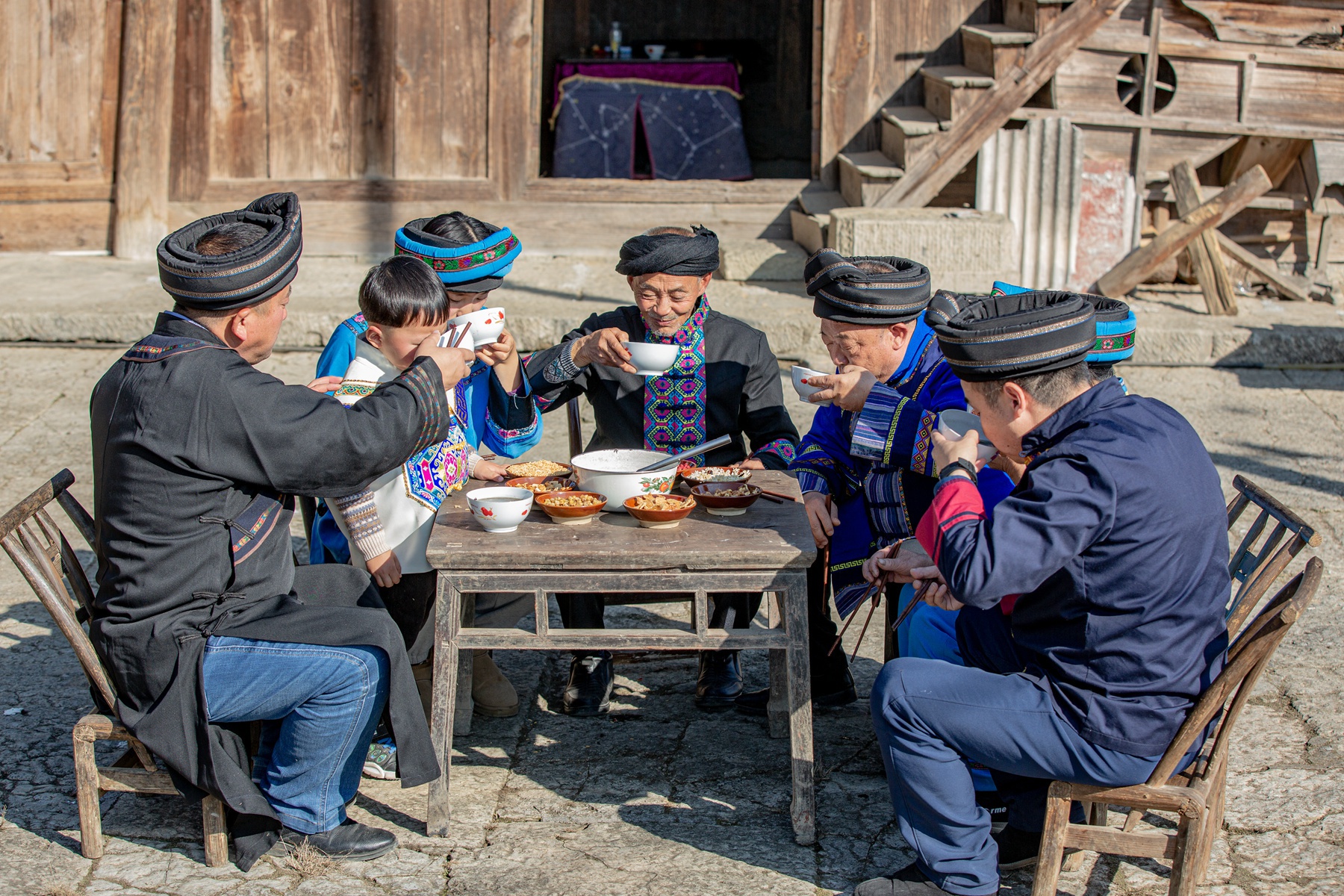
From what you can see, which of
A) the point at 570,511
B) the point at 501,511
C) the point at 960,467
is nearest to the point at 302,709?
the point at 501,511

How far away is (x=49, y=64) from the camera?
7.92 meters

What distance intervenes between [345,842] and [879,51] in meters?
6.44

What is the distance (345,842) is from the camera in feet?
9.84

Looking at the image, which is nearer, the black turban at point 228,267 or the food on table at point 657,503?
the black turban at point 228,267

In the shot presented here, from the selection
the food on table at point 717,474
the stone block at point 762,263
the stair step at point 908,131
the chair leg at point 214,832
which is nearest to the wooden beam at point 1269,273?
the stair step at point 908,131

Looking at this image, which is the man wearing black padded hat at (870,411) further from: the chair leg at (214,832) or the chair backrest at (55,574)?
the chair backrest at (55,574)

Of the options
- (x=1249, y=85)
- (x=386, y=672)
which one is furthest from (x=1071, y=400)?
(x=1249, y=85)

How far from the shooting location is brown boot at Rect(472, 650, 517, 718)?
376 centimetres

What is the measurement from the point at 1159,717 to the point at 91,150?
7813 millimetres

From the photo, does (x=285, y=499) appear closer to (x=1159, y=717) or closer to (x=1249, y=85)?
(x=1159, y=717)

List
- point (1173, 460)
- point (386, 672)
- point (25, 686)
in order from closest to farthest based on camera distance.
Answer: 1. point (1173, 460)
2. point (386, 672)
3. point (25, 686)

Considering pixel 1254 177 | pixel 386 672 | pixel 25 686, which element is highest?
pixel 1254 177

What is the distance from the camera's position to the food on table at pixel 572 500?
10.2ft

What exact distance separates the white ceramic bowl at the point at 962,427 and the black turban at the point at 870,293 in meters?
0.49
